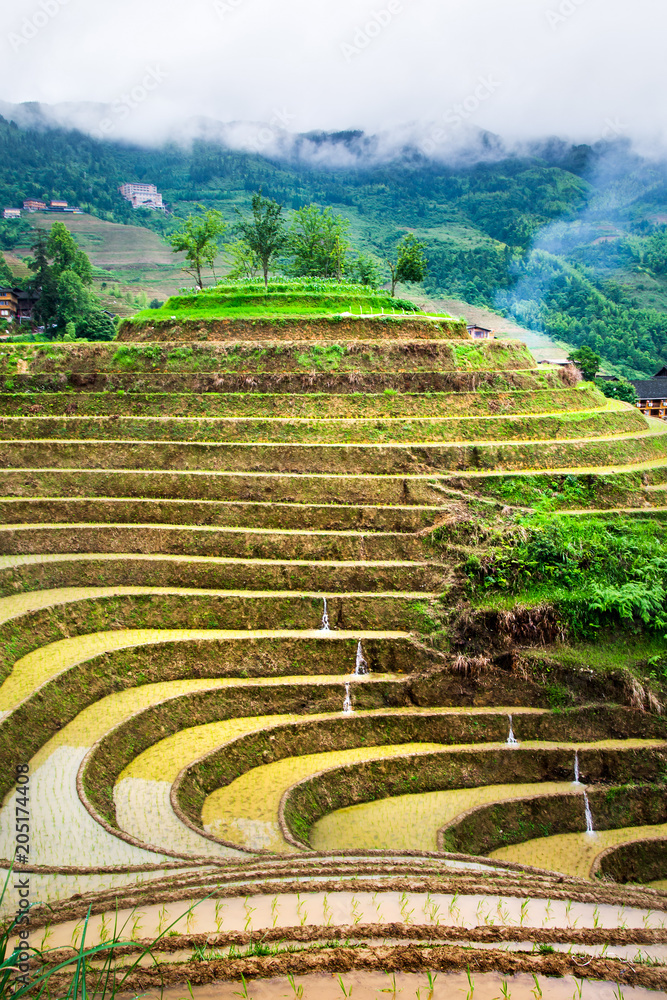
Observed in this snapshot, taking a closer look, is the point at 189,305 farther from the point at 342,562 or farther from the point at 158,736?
the point at 158,736

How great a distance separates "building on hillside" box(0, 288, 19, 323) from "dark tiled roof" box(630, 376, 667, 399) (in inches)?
1895

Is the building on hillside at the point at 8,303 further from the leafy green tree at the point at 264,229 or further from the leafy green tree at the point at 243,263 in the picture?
the leafy green tree at the point at 264,229

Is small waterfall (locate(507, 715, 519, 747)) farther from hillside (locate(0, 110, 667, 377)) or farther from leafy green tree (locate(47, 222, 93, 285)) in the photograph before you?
hillside (locate(0, 110, 667, 377))

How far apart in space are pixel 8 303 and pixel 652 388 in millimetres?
50445

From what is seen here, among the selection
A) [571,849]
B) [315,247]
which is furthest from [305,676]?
[315,247]

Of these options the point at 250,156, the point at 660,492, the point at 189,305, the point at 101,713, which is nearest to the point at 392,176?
the point at 250,156

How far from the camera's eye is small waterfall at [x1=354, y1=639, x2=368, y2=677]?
52.6ft

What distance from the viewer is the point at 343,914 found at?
8.66 metres

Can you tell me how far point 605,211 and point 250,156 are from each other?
6706 cm

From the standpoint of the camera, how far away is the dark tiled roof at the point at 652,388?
4644cm

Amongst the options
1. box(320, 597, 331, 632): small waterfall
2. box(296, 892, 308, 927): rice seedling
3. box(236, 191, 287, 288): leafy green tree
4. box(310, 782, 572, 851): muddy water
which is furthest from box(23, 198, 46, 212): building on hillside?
box(296, 892, 308, 927): rice seedling

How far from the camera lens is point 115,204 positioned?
4493 inches

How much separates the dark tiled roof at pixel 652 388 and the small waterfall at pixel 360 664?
1481 inches

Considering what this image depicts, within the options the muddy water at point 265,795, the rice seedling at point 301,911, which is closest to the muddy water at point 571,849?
the muddy water at point 265,795
